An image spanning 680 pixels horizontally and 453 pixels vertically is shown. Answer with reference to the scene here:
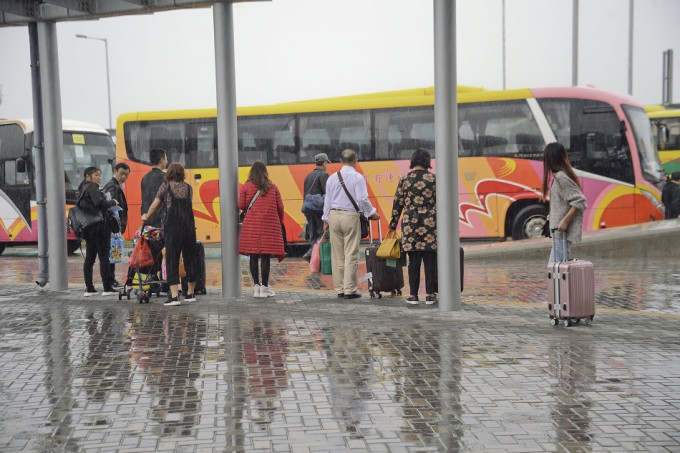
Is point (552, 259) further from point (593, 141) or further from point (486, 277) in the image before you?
point (593, 141)

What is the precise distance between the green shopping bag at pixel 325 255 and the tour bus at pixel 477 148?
309 inches

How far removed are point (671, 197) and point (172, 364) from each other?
1436cm

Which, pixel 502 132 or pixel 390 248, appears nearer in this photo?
pixel 390 248

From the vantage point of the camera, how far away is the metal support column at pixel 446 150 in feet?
31.8

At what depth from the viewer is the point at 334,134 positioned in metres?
20.1

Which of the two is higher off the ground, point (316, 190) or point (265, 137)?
point (265, 137)

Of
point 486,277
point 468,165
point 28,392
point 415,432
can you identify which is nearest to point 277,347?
point 28,392

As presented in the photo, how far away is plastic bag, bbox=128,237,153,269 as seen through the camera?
34.8 ft

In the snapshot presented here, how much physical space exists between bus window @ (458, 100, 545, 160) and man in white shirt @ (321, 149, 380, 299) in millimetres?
8728

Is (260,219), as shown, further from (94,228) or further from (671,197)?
(671,197)

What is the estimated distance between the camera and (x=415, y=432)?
512 centimetres

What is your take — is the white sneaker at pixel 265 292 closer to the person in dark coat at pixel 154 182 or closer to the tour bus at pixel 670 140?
the person in dark coat at pixel 154 182

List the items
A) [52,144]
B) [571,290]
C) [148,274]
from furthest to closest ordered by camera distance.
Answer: [52,144]
[148,274]
[571,290]

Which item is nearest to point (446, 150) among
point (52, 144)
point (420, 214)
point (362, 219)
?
point (420, 214)
